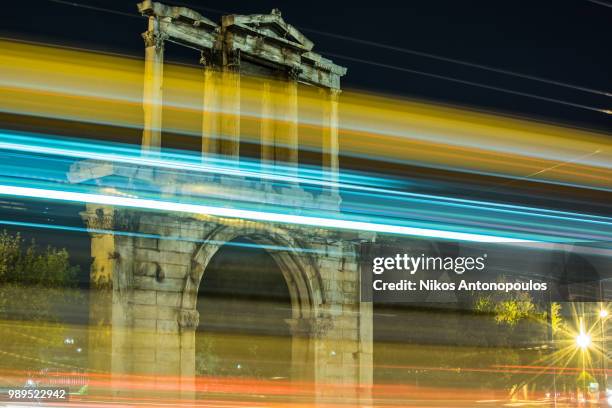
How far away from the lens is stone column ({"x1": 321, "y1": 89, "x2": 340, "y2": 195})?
28.2 meters

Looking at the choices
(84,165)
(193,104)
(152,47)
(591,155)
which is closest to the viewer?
(591,155)

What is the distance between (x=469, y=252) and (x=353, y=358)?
723cm

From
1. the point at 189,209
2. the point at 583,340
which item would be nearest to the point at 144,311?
the point at 189,209

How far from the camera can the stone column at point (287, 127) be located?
26.7 m

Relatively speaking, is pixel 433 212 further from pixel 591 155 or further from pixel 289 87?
pixel 289 87

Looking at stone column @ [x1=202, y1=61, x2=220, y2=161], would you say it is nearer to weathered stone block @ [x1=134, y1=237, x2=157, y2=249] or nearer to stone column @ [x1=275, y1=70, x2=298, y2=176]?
stone column @ [x1=275, y1=70, x2=298, y2=176]

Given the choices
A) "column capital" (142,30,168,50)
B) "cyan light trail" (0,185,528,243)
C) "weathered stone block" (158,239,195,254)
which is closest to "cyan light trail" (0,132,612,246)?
"cyan light trail" (0,185,528,243)

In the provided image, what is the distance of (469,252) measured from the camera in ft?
73.4

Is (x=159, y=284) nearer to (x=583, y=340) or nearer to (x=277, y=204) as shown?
(x=277, y=204)

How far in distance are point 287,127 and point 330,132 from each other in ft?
6.72

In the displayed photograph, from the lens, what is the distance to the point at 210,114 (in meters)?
24.9

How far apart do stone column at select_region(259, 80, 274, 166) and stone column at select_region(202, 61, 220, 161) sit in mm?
2165

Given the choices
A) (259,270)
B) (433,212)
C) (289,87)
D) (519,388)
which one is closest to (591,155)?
(433,212)

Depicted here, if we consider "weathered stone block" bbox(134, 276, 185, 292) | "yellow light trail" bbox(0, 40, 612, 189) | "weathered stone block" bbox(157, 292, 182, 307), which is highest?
"yellow light trail" bbox(0, 40, 612, 189)
